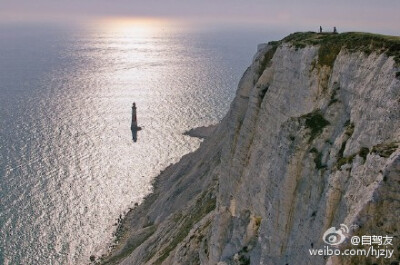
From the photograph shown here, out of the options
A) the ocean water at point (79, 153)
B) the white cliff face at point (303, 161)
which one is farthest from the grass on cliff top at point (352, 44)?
the ocean water at point (79, 153)

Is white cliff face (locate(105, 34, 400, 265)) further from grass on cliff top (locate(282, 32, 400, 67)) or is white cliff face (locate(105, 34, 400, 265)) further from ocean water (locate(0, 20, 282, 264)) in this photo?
ocean water (locate(0, 20, 282, 264))

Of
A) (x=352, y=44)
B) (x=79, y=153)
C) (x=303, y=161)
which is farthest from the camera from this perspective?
(x=79, y=153)

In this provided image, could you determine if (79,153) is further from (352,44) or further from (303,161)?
(352,44)

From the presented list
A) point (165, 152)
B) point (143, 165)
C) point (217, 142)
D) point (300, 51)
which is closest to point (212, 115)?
point (165, 152)

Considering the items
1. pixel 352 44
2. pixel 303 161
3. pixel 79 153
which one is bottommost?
pixel 79 153

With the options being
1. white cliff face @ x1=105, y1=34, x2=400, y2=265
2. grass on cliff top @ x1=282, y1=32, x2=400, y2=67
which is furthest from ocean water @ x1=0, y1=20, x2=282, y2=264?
grass on cliff top @ x1=282, y1=32, x2=400, y2=67

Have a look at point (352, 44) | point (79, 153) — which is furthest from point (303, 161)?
point (79, 153)

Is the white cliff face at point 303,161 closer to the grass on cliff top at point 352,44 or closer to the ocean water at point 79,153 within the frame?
the grass on cliff top at point 352,44
